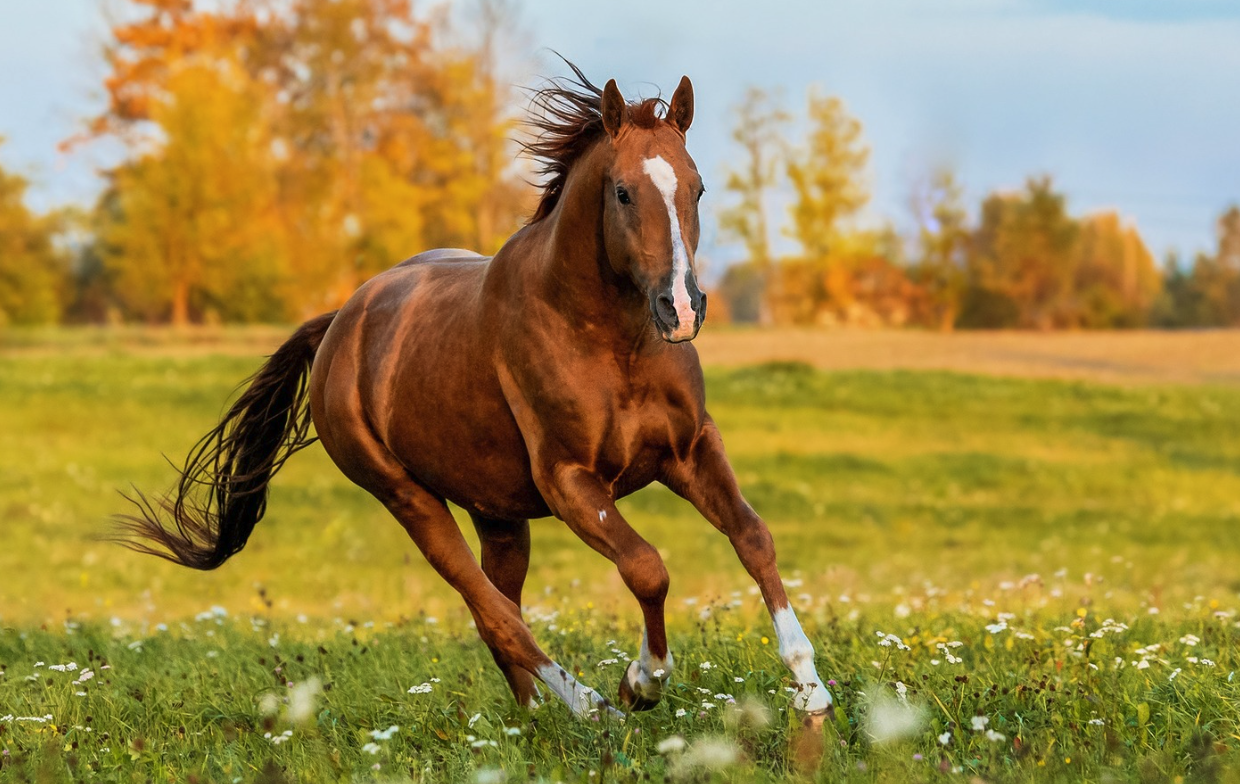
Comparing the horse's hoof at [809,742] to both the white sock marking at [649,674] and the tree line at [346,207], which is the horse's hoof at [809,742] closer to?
the white sock marking at [649,674]

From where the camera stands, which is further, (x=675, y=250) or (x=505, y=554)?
(x=505, y=554)

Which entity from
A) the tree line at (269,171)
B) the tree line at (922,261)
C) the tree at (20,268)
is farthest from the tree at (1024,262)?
the tree at (20,268)

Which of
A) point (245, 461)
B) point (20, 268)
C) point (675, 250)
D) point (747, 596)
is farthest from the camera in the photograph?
point (20, 268)

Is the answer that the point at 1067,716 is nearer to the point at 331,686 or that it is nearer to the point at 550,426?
the point at 550,426

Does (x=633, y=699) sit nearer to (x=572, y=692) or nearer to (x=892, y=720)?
(x=572, y=692)

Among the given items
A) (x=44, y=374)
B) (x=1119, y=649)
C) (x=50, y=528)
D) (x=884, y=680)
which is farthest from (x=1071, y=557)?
(x=44, y=374)

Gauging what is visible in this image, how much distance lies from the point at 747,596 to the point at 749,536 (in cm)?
730

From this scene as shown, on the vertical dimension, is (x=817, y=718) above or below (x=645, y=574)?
below

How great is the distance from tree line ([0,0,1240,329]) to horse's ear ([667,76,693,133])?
2897cm

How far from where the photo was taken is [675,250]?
4.32m

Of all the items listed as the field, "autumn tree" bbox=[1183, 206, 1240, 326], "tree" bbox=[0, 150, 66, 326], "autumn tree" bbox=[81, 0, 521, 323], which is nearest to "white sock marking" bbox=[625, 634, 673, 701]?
the field

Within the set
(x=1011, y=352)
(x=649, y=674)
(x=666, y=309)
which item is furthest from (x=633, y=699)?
(x=1011, y=352)

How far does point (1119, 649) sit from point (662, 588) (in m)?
2.76

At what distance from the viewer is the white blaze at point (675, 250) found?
13.6 feet
